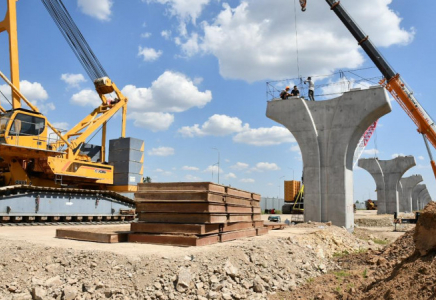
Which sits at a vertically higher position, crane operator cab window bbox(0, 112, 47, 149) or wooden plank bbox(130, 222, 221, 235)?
crane operator cab window bbox(0, 112, 47, 149)

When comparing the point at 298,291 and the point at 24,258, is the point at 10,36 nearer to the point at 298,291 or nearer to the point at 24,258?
the point at 24,258

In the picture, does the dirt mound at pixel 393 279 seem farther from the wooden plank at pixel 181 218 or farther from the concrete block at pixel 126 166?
the concrete block at pixel 126 166

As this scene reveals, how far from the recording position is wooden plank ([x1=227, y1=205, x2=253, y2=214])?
33.8ft

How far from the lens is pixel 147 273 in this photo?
6.52 m

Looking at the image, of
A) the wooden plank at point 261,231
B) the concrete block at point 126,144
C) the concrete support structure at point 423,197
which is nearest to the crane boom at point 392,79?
the wooden plank at point 261,231

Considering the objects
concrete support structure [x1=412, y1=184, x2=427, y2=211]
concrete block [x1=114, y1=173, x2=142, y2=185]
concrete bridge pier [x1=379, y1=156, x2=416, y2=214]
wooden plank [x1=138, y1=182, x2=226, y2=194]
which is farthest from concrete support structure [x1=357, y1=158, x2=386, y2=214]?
wooden plank [x1=138, y1=182, x2=226, y2=194]

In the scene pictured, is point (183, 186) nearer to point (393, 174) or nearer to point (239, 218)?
point (239, 218)

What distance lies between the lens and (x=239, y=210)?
11180 millimetres

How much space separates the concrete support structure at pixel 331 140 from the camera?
17.6 meters

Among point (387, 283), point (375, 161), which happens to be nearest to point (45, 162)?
point (387, 283)

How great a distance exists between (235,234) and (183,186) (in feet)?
7.87

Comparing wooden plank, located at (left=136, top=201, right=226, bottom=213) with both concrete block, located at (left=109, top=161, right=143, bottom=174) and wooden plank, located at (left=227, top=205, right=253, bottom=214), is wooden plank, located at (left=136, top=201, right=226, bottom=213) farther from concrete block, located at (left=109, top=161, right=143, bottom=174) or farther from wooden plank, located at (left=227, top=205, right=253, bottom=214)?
concrete block, located at (left=109, top=161, right=143, bottom=174)

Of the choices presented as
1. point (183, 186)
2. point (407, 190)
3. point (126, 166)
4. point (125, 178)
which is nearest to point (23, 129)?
point (126, 166)

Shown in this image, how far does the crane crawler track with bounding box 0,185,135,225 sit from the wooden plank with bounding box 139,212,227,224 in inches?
356
